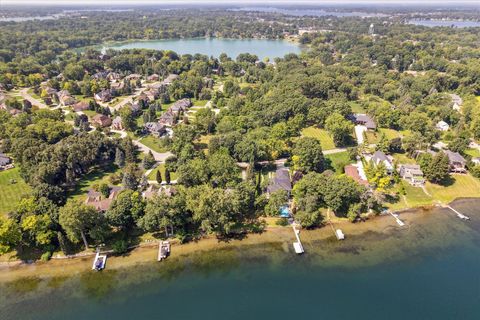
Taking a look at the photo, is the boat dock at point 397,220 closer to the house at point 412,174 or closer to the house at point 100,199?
the house at point 412,174

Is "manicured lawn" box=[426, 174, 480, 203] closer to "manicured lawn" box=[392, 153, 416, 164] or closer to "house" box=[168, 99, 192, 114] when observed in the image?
"manicured lawn" box=[392, 153, 416, 164]

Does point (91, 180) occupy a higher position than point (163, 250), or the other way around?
point (91, 180)

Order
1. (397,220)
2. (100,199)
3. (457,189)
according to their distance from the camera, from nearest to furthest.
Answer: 1. (397,220)
2. (100,199)
3. (457,189)

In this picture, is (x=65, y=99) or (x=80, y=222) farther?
(x=65, y=99)

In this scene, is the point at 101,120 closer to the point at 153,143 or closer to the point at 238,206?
the point at 153,143

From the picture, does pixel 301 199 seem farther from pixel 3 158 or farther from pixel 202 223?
pixel 3 158

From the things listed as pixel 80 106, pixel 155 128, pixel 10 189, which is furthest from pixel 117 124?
pixel 10 189
